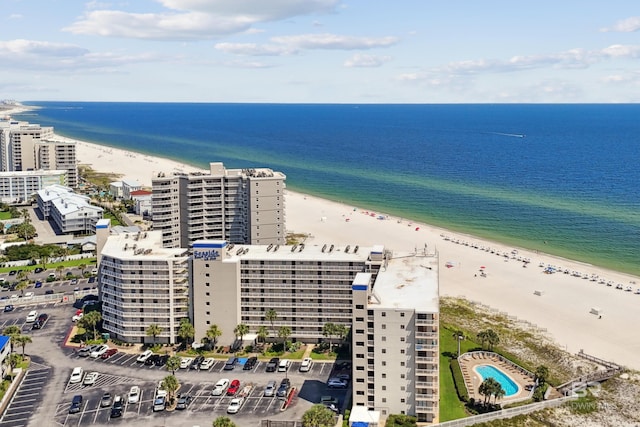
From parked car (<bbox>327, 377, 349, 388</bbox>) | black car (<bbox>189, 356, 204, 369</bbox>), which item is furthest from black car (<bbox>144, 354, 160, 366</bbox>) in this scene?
parked car (<bbox>327, 377, 349, 388</bbox>)

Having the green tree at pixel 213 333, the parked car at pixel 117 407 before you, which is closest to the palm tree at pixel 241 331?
the green tree at pixel 213 333

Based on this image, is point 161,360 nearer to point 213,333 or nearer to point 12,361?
point 213,333

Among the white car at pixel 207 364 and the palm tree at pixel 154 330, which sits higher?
the palm tree at pixel 154 330

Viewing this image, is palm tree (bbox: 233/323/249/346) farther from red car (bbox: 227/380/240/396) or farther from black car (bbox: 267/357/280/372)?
red car (bbox: 227/380/240/396)

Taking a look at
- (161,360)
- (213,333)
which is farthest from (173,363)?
(213,333)

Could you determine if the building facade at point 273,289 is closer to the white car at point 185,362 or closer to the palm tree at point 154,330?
the white car at point 185,362

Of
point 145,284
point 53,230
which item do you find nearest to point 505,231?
point 145,284

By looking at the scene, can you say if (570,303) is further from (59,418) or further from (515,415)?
(59,418)
